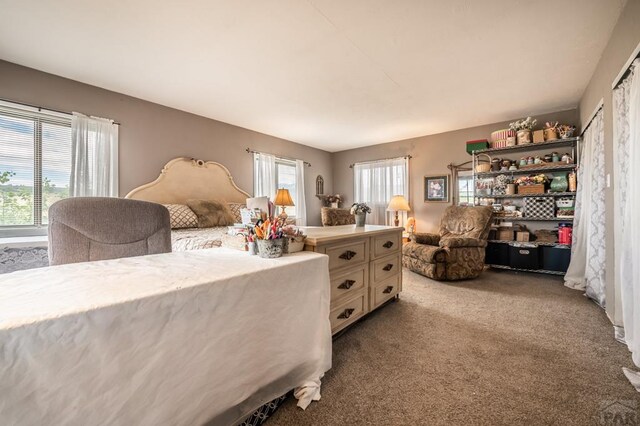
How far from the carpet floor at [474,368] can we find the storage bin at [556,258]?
4.09 feet

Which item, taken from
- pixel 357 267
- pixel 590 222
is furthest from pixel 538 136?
pixel 357 267

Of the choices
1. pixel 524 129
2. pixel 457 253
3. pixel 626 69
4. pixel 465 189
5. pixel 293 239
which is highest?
pixel 524 129

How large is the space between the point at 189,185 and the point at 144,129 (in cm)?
92

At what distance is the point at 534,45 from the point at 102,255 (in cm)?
368

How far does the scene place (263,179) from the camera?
4.93 meters

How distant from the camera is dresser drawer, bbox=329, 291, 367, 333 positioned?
1.81 metres

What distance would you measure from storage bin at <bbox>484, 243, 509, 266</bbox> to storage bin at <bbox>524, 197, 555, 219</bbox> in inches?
25.0

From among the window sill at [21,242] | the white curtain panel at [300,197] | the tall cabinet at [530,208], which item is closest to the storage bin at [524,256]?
the tall cabinet at [530,208]

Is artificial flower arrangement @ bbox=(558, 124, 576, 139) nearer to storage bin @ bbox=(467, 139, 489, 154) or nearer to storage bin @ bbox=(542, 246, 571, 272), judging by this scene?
storage bin @ bbox=(467, 139, 489, 154)

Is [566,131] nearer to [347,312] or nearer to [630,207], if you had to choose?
[630,207]

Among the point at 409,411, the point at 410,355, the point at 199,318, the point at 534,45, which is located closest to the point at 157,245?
the point at 199,318

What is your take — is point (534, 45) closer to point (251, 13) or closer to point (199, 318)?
point (251, 13)

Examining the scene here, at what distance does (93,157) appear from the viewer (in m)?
3.08

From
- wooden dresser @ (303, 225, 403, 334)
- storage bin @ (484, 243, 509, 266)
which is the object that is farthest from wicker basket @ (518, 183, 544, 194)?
wooden dresser @ (303, 225, 403, 334)
